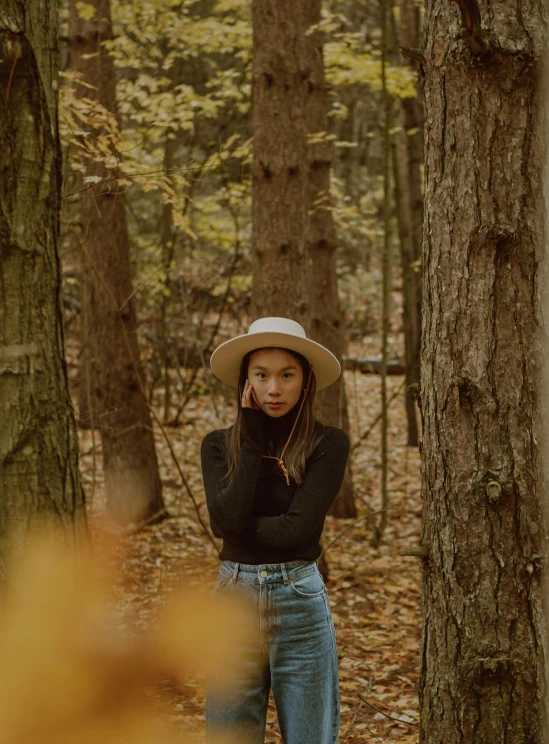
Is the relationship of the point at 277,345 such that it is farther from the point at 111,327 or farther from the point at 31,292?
the point at 111,327

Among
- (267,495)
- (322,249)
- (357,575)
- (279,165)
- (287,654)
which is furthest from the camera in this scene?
(322,249)

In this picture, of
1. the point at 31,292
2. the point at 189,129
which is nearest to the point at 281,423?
the point at 31,292

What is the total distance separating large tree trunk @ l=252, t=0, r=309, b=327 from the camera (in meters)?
6.16

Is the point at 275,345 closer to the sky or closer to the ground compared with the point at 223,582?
closer to the sky

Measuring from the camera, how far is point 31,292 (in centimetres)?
253

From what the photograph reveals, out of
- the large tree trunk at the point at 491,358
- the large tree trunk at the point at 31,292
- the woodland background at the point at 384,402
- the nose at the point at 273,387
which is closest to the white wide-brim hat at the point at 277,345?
the nose at the point at 273,387

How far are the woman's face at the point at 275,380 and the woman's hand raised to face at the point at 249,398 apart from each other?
0.02m

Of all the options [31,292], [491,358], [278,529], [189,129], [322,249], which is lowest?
[278,529]

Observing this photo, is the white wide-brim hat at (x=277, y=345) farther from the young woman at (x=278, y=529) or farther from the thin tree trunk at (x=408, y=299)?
the thin tree trunk at (x=408, y=299)

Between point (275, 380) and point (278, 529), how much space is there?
0.57 m

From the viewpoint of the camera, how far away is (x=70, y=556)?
0.95 m

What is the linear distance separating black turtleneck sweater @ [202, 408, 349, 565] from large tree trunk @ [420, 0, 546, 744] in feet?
1.39

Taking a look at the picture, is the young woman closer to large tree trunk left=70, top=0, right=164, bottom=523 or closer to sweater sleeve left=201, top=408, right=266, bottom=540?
sweater sleeve left=201, top=408, right=266, bottom=540

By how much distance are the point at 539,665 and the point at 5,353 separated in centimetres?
217
